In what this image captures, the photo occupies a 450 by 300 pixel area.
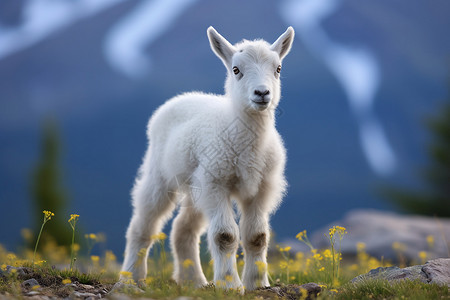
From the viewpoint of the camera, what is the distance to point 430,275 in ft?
16.6

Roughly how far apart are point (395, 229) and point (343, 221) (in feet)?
7.16

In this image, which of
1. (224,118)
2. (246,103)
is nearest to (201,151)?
(224,118)

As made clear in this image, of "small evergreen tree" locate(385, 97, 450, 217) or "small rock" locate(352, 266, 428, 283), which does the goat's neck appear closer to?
"small rock" locate(352, 266, 428, 283)

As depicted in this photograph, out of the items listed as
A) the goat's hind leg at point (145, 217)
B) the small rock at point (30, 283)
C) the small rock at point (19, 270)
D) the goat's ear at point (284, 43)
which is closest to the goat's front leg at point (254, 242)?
the goat's hind leg at point (145, 217)

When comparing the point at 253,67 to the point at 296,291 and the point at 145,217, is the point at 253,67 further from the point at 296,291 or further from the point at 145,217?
the point at 145,217

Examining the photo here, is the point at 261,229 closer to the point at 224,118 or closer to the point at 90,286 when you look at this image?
the point at 224,118

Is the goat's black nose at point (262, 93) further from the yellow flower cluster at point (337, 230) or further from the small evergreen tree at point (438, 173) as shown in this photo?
the small evergreen tree at point (438, 173)

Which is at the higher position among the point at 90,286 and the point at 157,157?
the point at 157,157

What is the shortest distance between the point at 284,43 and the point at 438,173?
64.5 feet

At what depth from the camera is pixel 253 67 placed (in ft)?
18.6

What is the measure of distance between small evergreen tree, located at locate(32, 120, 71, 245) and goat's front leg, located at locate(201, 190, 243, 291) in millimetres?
12268

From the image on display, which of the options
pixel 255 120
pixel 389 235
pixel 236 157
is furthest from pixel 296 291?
pixel 389 235

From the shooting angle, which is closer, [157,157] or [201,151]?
[201,151]

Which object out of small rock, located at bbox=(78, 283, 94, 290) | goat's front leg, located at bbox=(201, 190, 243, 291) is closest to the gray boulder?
goat's front leg, located at bbox=(201, 190, 243, 291)
